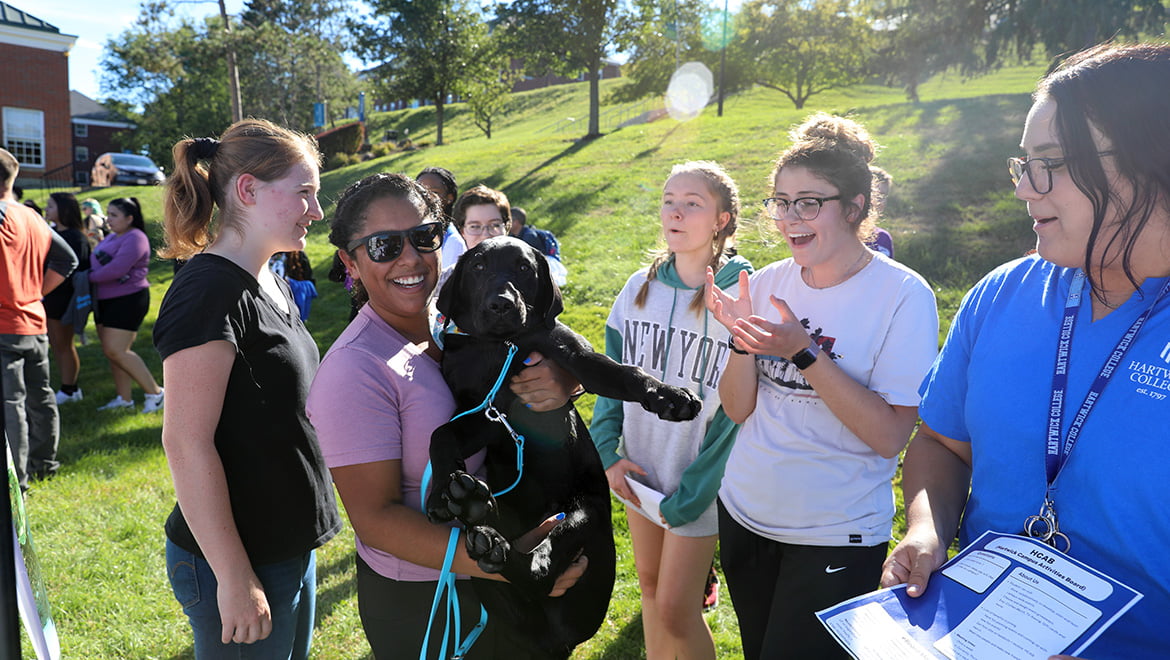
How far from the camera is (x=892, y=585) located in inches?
67.3

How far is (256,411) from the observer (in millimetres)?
2189

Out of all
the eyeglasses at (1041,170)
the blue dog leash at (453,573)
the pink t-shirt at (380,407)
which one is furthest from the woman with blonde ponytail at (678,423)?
the eyeglasses at (1041,170)

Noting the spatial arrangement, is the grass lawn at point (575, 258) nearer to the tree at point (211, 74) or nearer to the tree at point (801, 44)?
the tree at point (211, 74)

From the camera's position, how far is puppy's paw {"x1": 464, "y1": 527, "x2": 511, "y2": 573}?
6.15 ft

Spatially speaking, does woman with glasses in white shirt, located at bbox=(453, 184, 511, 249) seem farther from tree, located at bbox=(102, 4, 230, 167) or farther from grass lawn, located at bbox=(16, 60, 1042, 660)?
tree, located at bbox=(102, 4, 230, 167)

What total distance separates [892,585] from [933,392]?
581mm

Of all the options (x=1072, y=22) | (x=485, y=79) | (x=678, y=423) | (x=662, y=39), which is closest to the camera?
(x=678, y=423)

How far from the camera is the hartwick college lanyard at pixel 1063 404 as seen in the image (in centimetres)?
154

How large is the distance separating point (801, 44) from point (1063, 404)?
40.2 meters

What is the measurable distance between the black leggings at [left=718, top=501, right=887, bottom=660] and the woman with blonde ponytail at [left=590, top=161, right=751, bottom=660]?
409mm

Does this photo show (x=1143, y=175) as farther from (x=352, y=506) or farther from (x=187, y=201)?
(x=187, y=201)

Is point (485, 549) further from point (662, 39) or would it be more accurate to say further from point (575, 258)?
point (662, 39)

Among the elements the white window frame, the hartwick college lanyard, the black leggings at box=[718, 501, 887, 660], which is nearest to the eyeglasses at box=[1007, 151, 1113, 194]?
the hartwick college lanyard

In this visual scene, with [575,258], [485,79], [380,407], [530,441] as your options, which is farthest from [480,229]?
[485,79]
